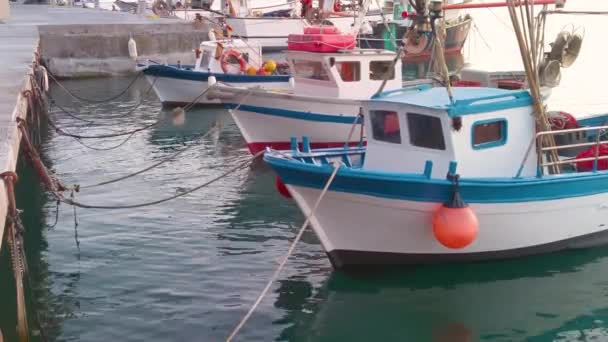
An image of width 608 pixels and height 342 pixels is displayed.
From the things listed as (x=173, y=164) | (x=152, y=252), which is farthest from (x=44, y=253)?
(x=173, y=164)

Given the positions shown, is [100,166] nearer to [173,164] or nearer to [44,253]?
[173,164]

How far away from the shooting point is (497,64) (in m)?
39.0

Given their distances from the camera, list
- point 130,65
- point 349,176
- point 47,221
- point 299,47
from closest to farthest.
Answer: point 349,176 < point 47,221 < point 299,47 < point 130,65

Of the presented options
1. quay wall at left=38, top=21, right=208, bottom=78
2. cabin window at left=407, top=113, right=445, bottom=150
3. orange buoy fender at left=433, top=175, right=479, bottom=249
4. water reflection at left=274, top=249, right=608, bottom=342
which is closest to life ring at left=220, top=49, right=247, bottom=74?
quay wall at left=38, top=21, right=208, bottom=78

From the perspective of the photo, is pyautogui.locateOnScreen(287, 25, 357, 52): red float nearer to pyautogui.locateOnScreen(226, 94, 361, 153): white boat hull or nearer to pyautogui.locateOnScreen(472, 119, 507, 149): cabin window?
pyautogui.locateOnScreen(226, 94, 361, 153): white boat hull

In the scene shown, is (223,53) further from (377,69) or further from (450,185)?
(450,185)

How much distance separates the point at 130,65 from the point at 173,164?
17.3 m


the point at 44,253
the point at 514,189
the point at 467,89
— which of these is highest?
the point at 467,89

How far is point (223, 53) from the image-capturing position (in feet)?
73.5

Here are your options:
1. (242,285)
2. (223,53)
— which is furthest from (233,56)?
(242,285)

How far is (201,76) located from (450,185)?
587 inches

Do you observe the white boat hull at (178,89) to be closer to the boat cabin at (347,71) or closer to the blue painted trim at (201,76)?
the blue painted trim at (201,76)

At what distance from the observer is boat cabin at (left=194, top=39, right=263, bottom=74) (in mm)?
22453

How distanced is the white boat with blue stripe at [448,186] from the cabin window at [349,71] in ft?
17.3
